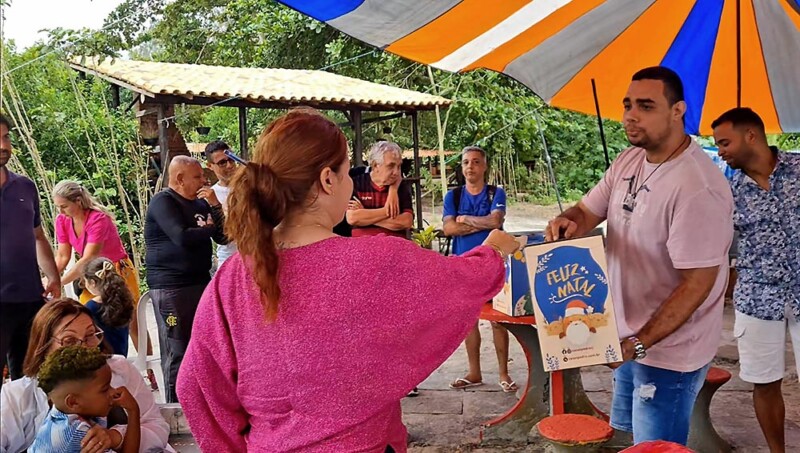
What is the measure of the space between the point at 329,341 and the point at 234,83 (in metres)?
2.44

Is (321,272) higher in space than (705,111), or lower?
lower

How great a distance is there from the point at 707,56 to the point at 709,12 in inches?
26.2

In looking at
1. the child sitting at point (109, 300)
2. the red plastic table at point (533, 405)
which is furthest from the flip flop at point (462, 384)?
the child sitting at point (109, 300)

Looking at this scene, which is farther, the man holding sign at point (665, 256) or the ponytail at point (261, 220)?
the man holding sign at point (665, 256)

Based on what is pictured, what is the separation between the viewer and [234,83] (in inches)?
132

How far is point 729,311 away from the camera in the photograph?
6.52m

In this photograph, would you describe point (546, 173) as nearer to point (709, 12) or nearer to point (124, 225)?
point (709, 12)

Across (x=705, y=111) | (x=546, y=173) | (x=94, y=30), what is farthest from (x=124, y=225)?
(x=546, y=173)

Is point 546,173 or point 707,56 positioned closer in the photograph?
point 707,56

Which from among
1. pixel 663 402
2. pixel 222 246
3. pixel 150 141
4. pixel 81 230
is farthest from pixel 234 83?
pixel 663 402

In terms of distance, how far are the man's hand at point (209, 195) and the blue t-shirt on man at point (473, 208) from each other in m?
1.69

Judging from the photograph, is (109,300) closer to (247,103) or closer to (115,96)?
(115,96)

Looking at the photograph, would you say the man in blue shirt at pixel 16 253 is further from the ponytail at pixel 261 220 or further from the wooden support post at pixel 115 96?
the wooden support post at pixel 115 96

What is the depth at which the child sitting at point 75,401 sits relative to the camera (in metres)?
1.80
